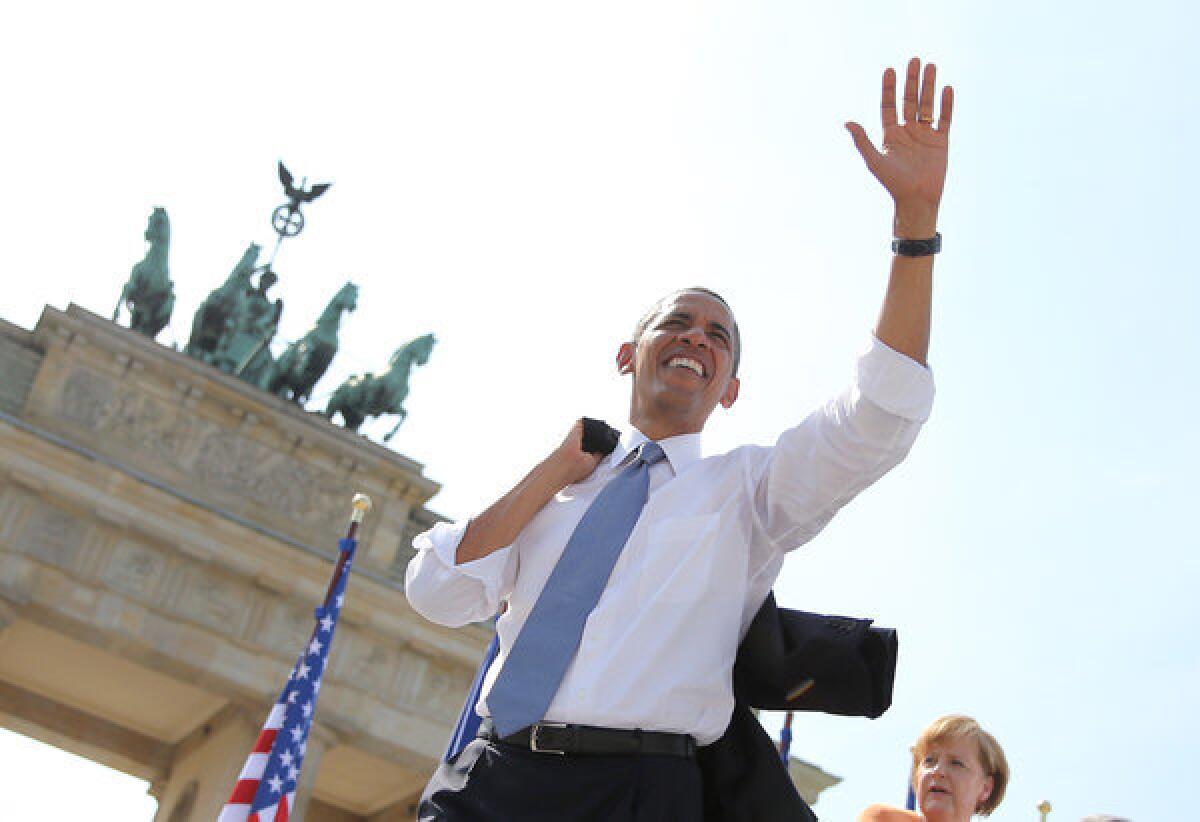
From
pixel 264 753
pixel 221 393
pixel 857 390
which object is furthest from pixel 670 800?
pixel 221 393

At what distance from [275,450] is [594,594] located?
19.3m

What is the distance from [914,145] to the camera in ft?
8.57

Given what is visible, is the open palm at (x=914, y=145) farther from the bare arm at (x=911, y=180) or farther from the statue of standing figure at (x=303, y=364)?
the statue of standing figure at (x=303, y=364)

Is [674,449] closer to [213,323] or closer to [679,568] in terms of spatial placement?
[679,568]

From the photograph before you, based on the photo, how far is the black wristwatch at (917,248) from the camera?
2.56 metres

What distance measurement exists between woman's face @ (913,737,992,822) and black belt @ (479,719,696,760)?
2.03 meters

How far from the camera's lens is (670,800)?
8.16ft

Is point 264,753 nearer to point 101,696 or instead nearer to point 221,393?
point 221,393

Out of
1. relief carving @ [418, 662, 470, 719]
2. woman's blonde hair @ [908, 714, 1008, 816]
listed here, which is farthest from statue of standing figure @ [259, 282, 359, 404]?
woman's blonde hair @ [908, 714, 1008, 816]

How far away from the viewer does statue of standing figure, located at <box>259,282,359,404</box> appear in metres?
23.2

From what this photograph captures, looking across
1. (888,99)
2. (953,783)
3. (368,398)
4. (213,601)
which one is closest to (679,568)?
(888,99)

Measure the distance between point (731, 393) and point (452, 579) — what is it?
2.51 ft

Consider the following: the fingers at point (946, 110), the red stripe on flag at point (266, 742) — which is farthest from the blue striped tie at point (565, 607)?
the red stripe on flag at point (266, 742)

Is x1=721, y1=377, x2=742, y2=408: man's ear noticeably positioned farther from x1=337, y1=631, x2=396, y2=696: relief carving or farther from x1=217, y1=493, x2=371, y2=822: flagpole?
x1=337, y1=631, x2=396, y2=696: relief carving
